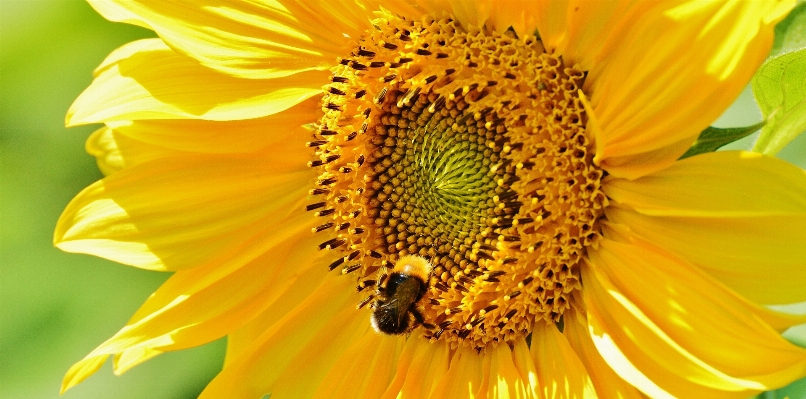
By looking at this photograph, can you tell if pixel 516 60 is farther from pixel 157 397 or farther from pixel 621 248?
pixel 157 397

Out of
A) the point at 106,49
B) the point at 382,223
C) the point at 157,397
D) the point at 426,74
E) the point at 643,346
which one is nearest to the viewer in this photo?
the point at 643,346

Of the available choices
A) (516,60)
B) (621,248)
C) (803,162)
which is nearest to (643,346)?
(621,248)

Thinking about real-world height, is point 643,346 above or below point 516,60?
below

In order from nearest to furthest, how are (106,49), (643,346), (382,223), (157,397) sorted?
1. (643,346)
2. (382,223)
3. (157,397)
4. (106,49)

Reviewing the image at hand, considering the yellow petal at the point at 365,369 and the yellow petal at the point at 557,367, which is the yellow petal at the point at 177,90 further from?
the yellow petal at the point at 557,367

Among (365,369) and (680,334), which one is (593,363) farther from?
(365,369)

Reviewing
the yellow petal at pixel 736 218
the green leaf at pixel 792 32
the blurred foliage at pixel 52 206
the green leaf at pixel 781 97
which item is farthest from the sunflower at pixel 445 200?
the blurred foliage at pixel 52 206

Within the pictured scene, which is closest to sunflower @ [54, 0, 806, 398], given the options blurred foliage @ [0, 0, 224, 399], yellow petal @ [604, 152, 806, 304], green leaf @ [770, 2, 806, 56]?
yellow petal @ [604, 152, 806, 304]
